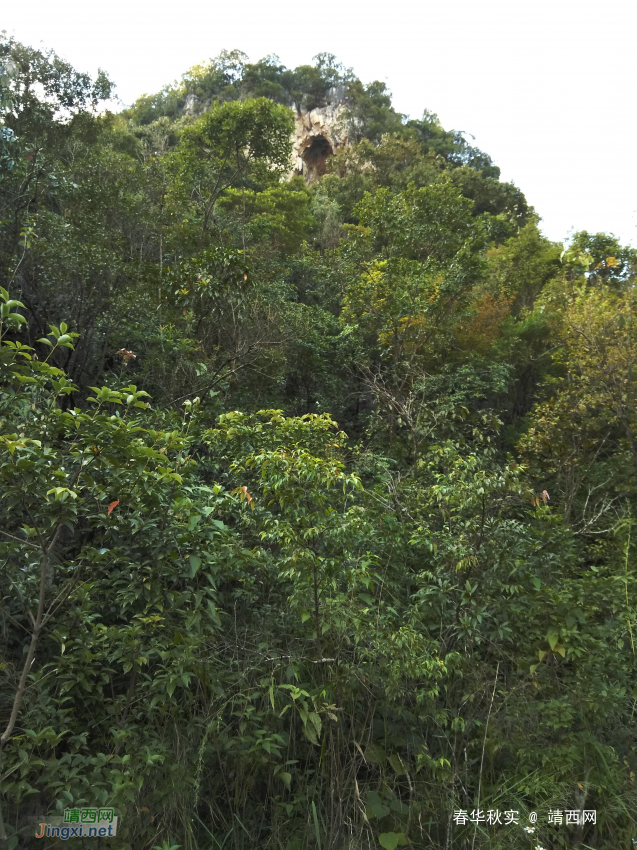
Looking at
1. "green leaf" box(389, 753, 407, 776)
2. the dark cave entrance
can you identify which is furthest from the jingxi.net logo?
the dark cave entrance

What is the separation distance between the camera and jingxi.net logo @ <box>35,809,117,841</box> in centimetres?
227

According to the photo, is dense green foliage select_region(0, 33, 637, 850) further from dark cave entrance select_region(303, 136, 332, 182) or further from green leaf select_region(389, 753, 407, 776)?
dark cave entrance select_region(303, 136, 332, 182)

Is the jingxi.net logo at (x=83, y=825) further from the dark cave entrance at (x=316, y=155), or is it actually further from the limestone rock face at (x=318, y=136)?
the dark cave entrance at (x=316, y=155)

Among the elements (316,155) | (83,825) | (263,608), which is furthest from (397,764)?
(316,155)

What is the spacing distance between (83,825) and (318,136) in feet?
118

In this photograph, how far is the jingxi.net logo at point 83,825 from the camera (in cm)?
227

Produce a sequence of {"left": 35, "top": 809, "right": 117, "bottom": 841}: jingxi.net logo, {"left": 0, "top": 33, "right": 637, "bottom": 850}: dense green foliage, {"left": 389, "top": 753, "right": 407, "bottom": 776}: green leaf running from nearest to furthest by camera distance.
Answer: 1. {"left": 35, "top": 809, "right": 117, "bottom": 841}: jingxi.net logo
2. {"left": 0, "top": 33, "right": 637, "bottom": 850}: dense green foliage
3. {"left": 389, "top": 753, "right": 407, "bottom": 776}: green leaf

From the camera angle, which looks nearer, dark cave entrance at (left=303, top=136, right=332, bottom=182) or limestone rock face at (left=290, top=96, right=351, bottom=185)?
limestone rock face at (left=290, top=96, right=351, bottom=185)

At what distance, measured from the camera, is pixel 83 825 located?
2.28m

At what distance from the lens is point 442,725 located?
323cm

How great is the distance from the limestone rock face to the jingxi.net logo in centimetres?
3304

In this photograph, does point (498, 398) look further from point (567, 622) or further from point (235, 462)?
point (235, 462)

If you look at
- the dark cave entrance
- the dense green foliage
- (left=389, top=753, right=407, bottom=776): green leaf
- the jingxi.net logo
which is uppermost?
the dark cave entrance

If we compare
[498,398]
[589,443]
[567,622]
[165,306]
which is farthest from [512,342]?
[567,622]
